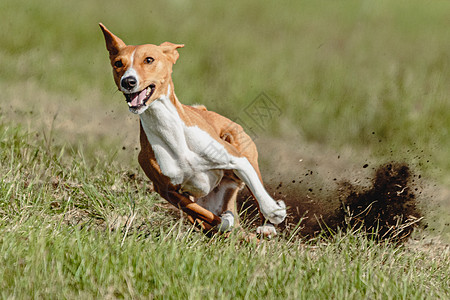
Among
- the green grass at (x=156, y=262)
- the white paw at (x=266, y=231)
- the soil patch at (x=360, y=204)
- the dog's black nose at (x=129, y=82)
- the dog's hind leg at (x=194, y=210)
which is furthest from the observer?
the soil patch at (x=360, y=204)

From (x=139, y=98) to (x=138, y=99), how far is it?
0.6 inches

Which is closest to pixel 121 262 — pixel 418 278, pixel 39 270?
pixel 39 270

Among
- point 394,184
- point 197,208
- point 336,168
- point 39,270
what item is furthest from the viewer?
point 336,168

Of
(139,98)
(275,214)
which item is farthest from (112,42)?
(275,214)

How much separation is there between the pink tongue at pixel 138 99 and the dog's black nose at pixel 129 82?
13 cm

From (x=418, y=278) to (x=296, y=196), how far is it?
7.97ft

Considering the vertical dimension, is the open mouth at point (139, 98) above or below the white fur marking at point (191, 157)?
above

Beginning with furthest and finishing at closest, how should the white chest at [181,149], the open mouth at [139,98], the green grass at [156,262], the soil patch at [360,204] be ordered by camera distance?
the soil patch at [360,204]
the white chest at [181,149]
the open mouth at [139,98]
the green grass at [156,262]

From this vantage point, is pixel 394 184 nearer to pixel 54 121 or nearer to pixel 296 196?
Answer: pixel 296 196

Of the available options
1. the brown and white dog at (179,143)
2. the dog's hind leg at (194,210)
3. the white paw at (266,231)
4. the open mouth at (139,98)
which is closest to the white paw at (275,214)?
the brown and white dog at (179,143)

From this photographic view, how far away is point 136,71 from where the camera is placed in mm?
4582

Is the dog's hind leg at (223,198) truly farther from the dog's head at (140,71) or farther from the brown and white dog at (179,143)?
the dog's head at (140,71)

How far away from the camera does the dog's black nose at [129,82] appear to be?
177 inches

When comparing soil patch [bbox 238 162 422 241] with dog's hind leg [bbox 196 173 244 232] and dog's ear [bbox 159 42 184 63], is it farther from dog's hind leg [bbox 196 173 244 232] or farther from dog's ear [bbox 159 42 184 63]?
dog's ear [bbox 159 42 184 63]
